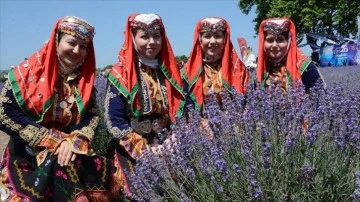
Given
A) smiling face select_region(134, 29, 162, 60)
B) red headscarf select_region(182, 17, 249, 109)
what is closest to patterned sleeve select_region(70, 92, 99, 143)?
smiling face select_region(134, 29, 162, 60)

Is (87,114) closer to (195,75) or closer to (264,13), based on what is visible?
(195,75)

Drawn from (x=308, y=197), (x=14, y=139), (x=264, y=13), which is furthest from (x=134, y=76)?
(x=264, y=13)

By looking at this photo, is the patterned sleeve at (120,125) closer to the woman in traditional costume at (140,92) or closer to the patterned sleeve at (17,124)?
the woman in traditional costume at (140,92)

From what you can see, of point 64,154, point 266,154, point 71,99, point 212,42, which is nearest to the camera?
point 266,154

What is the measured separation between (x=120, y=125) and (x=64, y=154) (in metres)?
0.51

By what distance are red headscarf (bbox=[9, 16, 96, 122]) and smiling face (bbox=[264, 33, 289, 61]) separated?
1.41 metres

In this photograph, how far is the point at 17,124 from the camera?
9.25ft

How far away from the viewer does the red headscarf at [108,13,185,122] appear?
319cm

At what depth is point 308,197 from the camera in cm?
208

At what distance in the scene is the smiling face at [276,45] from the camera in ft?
11.8

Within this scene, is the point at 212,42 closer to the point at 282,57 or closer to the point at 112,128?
the point at 282,57

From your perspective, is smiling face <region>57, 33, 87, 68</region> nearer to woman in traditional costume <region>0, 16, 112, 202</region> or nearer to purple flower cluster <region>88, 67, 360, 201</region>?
woman in traditional costume <region>0, 16, 112, 202</region>

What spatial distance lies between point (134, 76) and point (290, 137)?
1.47 meters

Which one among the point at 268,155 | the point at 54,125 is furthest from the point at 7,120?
the point at 268,155
